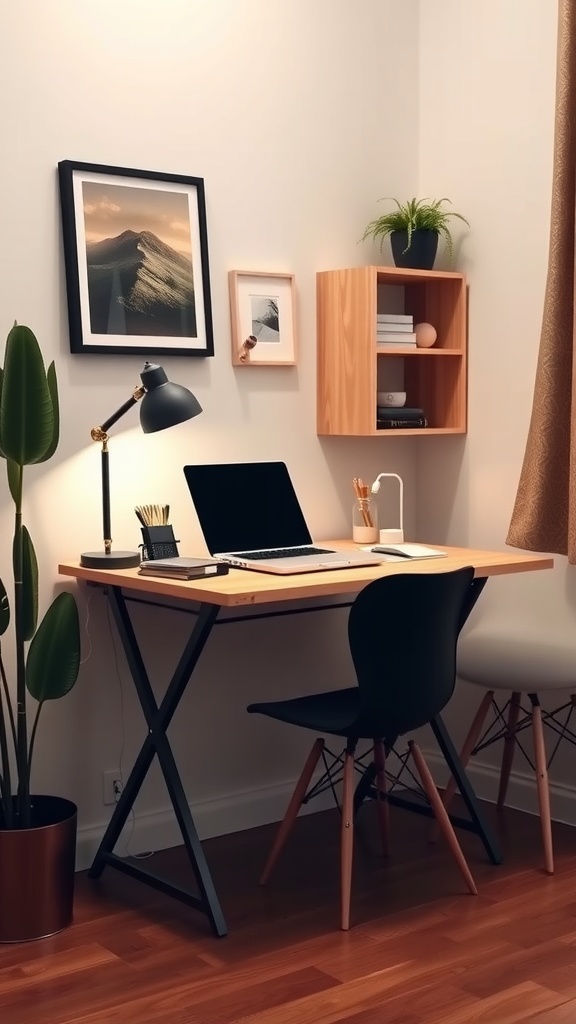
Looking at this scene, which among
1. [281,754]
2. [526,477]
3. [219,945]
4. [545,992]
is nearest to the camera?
[545,992]

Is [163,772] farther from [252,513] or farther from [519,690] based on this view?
[519,690]

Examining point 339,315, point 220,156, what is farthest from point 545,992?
point 220,156

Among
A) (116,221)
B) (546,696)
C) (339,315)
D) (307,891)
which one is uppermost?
(116,221)

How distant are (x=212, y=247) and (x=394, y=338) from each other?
0.61m

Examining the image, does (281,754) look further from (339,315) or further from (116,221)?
(116,221)

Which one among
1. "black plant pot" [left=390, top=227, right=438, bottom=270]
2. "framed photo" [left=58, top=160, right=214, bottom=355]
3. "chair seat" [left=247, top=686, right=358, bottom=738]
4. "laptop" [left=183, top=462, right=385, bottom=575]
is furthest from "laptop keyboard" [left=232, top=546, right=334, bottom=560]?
"black plant pot" [left=390, top=227, right=438, bottom=270]

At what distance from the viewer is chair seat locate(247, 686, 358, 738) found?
2.78m

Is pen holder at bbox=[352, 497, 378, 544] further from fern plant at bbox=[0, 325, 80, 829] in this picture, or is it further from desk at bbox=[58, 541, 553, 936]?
fern plant at bbox=[0, 325, 80, 829]

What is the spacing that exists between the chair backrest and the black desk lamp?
0.64 m

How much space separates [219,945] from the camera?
8.73 feet

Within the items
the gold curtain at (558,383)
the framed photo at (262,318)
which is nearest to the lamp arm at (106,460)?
the framed photo at (262,318)

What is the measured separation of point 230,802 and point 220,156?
1.86 metres

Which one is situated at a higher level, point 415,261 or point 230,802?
point 415,261

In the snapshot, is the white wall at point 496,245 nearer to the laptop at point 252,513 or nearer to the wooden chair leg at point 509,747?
the wooden chair leg at point 509,747
